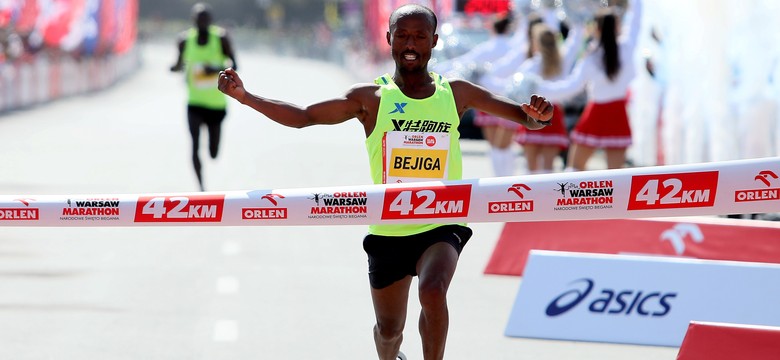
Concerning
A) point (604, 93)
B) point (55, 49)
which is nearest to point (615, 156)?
point (604, 93)

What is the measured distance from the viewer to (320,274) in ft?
34.7

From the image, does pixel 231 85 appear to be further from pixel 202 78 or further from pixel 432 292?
pixel 202 78

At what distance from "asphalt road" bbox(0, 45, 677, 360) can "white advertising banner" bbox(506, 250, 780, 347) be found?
122mm

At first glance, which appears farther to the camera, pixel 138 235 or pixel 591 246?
pixel 138 235

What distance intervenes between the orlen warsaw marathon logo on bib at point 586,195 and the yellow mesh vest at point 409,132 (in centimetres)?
48

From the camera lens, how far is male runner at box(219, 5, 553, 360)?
6.05 meters

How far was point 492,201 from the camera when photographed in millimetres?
6027

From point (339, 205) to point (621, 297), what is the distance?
95.3 inches

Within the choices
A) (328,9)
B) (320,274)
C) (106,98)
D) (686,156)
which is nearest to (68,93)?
(106,98)

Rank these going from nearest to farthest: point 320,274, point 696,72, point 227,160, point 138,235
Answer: point 320,274, point 138,235, point 696,72, point 227,160

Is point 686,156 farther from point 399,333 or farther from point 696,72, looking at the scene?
point 399,333

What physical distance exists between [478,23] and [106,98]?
16.5 m

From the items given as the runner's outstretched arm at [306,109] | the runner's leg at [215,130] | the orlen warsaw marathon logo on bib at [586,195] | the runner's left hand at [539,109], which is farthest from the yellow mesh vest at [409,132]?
the runner's leg at [215,130]

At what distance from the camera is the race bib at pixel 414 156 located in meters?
6.11
